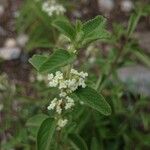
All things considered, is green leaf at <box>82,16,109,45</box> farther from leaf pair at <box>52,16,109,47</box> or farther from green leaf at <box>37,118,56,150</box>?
green leaf at <box>37,118,56,150</box>

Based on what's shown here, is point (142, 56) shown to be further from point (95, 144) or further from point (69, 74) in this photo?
point (69, 74)

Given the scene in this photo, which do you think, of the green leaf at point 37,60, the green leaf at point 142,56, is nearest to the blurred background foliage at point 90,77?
the green leaf at point 142,56

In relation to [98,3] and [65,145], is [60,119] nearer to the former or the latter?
[65,145]

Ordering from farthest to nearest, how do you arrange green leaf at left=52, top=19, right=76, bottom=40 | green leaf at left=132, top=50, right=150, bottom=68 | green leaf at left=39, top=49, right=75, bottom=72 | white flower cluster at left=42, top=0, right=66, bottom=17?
1. white flower cluster at left=42, top=0, right=66, bottom=17
2. green leaf at left=132, top=50, right=150, bottom=68
3. green leaf at left=52, top=19, right=76, bottom=40
4. green leaf at left=39, top=49, right=75, bottom=72

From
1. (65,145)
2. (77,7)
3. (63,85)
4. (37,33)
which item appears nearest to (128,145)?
(65,145)

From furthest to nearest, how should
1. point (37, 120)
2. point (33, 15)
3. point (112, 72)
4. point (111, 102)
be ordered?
point (33, 15)
point (111, 102)
point (112, 72)
point (37, 120)

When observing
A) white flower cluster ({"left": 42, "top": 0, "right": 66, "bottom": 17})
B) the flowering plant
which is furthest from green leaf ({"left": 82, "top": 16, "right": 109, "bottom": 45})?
white flower cluster ({"left": 42, "top": 0, "right": 66, "bottom": 17})

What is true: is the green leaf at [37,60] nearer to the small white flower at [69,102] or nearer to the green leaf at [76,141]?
the small white flower at [69,102]

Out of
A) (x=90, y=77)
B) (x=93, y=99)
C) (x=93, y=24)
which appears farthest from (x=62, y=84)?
(x=90, y=77)
